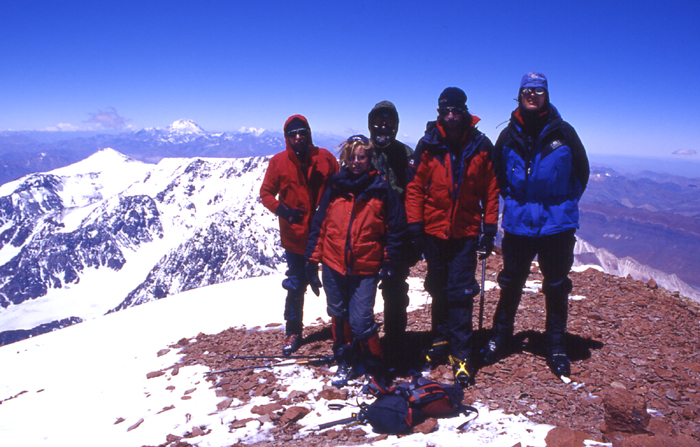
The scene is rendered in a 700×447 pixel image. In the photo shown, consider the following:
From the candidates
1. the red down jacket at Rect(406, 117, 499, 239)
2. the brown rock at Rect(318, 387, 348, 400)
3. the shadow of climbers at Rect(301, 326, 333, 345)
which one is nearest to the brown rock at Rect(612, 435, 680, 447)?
the red down jacket at Rect(406, 117, 499, 239)

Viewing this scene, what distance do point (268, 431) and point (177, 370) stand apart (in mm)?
3321

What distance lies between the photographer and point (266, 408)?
514cm

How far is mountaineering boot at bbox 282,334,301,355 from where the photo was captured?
688 cm

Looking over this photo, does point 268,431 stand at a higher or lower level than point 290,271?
lower

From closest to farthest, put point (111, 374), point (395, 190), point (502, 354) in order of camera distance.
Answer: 1. point (395, 190)
2. point (502, 354)
3. point (111, 374)

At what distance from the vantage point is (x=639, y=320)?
6.80m

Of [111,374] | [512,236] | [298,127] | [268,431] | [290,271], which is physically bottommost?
[111,374]

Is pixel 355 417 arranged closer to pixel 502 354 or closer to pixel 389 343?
pixel 389 343

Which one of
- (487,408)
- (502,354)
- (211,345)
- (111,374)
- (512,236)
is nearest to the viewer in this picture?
(487,408)

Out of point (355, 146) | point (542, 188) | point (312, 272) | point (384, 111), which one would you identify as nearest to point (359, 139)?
point (355, 146)

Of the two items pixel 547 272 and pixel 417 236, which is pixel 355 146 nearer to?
pixel 417 236

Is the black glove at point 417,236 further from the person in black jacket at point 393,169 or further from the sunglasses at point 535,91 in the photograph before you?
the sunglasses at point 535,91

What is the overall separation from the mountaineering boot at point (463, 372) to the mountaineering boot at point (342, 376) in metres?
1.60

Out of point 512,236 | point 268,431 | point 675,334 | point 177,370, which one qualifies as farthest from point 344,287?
point 675,334
